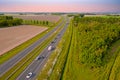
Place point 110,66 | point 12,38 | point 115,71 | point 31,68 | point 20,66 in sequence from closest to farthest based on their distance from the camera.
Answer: point 115,71
point 31,68
point 110,66
point 20,66
point 12,38

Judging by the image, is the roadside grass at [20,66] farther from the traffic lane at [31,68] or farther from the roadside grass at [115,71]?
the roadside grass at [115,71]

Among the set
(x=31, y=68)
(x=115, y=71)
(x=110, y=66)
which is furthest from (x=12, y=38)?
(x=115, y=71)

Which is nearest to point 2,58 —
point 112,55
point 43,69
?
point 43,69

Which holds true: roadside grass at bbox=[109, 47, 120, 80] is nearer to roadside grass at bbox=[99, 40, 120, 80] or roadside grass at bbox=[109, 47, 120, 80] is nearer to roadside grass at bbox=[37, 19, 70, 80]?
roadside grass at bbox=[99, 40, 120, 80]

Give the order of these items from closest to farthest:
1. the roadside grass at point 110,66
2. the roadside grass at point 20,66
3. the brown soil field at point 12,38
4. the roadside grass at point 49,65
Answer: the roadside grass at point 110,66 → the roadside grass at point 49,65 → the roadside grass at point 20,66 → the brown soil field at point 12,38

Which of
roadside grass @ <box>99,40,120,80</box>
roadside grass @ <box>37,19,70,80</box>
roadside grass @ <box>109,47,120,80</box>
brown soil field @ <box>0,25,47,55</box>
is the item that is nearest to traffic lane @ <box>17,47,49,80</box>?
roadside grass @ <box>37,19,70,80</box>

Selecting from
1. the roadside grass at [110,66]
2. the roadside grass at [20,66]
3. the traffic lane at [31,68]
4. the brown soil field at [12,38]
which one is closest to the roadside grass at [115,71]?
the roadside grass at [110,66]

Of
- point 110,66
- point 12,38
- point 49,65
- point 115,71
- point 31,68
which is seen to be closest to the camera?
point 115,71

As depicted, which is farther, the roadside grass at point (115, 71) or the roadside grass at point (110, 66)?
the roadside grass at point (110, 66)

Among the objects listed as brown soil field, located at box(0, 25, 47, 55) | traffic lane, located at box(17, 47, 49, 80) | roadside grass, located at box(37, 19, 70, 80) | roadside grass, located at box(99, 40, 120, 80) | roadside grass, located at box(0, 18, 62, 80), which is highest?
roadside grass, located at box(99, 40, 120, 80)

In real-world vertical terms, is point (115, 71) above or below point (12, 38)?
above

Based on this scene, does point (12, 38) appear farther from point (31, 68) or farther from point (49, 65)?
point (49, 65)

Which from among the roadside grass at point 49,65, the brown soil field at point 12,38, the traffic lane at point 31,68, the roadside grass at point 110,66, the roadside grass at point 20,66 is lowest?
the brown soil field at point 12,38
